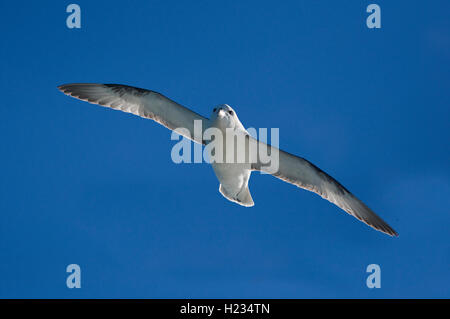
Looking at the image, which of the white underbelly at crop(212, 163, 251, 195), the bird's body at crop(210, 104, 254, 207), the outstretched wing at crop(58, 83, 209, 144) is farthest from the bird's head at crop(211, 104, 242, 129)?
the white underbelly at crop(212, 163, 251, 195)

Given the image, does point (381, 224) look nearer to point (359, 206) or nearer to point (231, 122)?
point (359, 206)

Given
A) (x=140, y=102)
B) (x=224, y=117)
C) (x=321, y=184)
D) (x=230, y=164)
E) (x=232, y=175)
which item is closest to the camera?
(x=224, y=117)

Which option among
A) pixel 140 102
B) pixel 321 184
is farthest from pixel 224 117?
pixel 321 184

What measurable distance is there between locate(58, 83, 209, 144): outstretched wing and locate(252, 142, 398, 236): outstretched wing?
6.10 feet

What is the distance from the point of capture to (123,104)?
38.9ft

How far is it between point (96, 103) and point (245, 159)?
3.57 meters

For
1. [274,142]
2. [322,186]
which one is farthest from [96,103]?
[322,186]

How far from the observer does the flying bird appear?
11.4 metres

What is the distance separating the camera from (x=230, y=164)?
11.1 metres

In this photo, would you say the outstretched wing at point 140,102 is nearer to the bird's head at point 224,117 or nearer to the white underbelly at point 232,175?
the bird's head at point 224,117

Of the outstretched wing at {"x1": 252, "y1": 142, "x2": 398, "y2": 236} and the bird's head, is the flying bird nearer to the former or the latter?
the outstretched wing at {"x1": 252, "y1": 142, "x2": 398, "y2": 236}

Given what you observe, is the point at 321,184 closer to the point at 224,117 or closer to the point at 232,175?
the point at 232,175

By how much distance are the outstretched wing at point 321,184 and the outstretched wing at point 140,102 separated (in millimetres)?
1860

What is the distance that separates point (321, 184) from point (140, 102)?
4.44m
